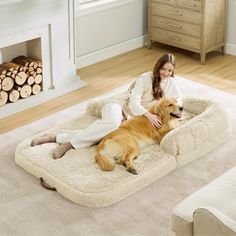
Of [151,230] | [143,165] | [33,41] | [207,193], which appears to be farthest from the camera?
[33,41]

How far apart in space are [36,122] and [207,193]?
1.98 meters

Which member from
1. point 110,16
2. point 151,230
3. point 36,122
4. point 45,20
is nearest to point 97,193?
point 151,230

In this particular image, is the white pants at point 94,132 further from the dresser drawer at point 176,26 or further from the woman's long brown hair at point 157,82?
the dresser drawer at point 176,26

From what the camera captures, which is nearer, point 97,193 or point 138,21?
point 97,193

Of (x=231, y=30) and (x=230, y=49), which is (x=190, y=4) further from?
(x=230, y=49)

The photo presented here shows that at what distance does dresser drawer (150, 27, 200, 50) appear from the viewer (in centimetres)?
567

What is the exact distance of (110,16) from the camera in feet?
18.7

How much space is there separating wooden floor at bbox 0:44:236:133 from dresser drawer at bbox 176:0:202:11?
518mm

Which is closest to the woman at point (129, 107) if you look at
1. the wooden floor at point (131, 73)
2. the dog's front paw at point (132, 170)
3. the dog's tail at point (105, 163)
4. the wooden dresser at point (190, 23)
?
the dog's tail at point (105, 163)

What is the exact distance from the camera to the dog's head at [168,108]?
12.4 feet

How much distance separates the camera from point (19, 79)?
467 centimetres

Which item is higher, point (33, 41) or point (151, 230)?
point (33, 41)

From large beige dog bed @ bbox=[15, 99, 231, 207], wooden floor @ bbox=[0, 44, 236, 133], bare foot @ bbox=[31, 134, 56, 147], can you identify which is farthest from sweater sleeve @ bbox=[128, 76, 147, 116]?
wooden floor @ bbox=[0, 44, 236, 133]

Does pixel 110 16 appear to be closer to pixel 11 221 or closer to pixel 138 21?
pixel 138 21
